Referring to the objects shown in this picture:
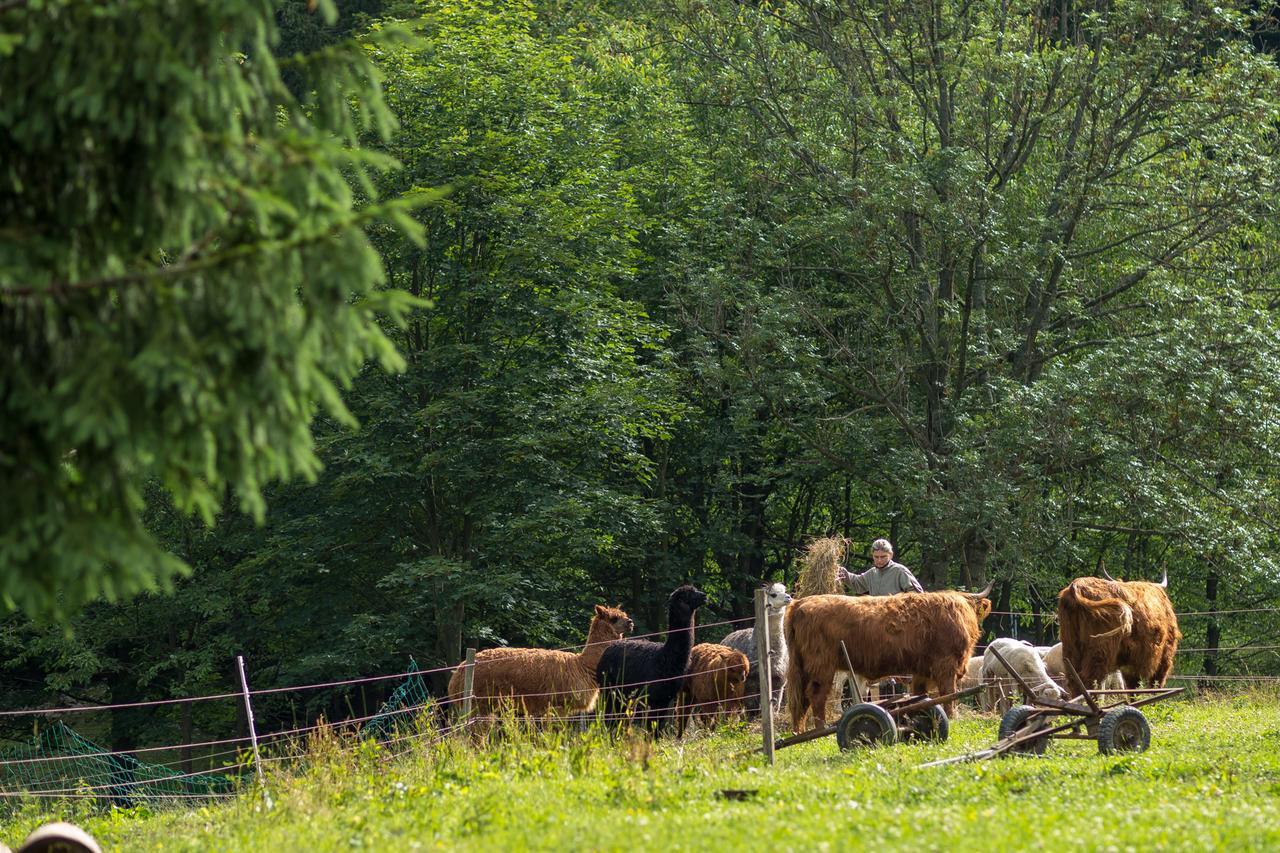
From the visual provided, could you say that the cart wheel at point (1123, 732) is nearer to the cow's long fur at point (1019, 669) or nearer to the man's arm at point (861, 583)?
the cow's long fur at point (1019, 669)

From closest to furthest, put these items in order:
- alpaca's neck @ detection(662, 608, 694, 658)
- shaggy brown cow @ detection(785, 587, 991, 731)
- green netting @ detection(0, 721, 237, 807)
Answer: shaggy brown cow @ detection(785, 587, 991, 731), alpaca's neck @ detection(662, 608, 694, 658), green netting @ detection(0, 721, 237, 807)

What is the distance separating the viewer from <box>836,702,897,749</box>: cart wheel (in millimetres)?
11344

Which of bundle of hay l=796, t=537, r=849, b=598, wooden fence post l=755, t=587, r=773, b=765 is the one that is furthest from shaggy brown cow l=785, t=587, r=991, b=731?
bundle of hay l=796, t=537, r=849, b=598

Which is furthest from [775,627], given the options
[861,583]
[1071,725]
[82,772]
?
[82,772]

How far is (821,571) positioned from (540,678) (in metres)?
4.32

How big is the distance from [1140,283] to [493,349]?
36.4 feet

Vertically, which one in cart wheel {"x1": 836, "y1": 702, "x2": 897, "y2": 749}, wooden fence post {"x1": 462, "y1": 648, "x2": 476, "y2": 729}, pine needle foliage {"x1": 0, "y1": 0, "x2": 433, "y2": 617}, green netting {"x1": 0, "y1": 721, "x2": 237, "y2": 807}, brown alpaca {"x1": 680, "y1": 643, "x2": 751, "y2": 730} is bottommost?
green netting {"x1": 0, "y1": 721, "x2": 237, "y2": 807}

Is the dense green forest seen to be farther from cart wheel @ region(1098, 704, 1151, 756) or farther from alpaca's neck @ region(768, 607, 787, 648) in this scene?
cart wheel @ region(1098, 704, 1151, 756)

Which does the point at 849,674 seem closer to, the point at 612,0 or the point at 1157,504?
→ the point at 1157,504

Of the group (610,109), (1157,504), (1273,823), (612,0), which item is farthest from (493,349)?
(1273,823)

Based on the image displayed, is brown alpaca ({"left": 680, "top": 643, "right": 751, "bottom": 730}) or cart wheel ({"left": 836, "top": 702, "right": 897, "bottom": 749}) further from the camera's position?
brown alpaca ({"left": 680, "top": 643, "right": 751, "bottom": 730})

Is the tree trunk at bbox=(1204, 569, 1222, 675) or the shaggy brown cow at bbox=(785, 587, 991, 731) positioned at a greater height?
the shaggy brown cow at bbox=(785, 587, 991, 731)

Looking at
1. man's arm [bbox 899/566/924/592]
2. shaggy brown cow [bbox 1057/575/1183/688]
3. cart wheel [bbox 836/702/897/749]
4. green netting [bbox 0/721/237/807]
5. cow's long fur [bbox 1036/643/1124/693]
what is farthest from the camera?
green netting [bbox 0/721/237/807]

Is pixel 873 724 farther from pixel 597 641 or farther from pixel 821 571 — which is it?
pixel 821 571
